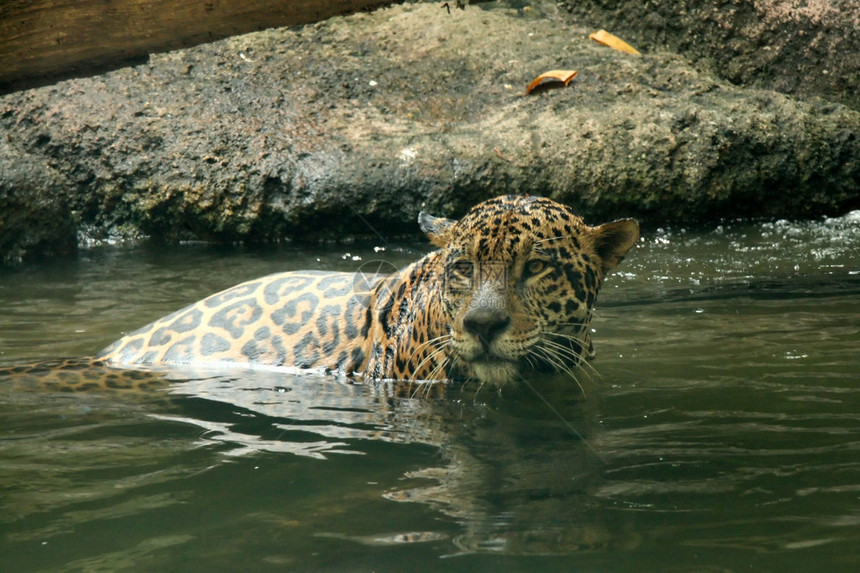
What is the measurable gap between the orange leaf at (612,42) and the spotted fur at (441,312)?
7.94 m

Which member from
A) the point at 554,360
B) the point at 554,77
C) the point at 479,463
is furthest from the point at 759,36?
the point at 479,463

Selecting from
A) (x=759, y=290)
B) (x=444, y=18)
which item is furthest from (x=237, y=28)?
(x=444, y=18)

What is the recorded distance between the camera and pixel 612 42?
1473 centimetres

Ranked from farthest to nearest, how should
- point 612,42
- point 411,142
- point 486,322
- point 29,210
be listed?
1. point 612,42
2. point 411,142
3. point 29,210
4. point 486,322

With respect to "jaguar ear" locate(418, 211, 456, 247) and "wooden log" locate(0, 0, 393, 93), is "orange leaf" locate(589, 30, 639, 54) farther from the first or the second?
"wooden log" locate(0, 0, 393, 93)

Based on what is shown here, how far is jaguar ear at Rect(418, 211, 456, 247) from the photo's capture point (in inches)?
266

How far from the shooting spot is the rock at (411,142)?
41.8 feet

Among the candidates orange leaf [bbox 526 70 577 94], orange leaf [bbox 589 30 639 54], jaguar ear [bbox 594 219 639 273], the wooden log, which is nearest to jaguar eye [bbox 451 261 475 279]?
jaguar ear [bbox 594 219 639 273]

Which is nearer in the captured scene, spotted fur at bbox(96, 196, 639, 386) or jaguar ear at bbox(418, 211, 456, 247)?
spotted fur at bbox(96, 196, 639, 386)

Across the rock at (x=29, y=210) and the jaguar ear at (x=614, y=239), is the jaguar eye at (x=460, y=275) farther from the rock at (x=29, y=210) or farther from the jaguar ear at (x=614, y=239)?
the rock at (x=29, y=210)

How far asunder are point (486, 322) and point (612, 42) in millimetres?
9702

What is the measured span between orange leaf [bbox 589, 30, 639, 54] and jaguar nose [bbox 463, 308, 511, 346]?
9494 mm

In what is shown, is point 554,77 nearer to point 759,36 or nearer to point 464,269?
point 759,36

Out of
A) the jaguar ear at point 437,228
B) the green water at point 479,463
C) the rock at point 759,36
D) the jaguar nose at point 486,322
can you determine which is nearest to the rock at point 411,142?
the rock at point 759,36
